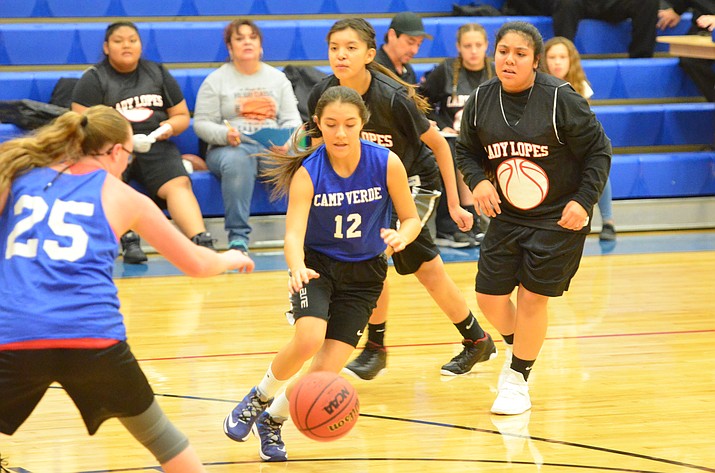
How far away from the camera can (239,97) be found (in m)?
8.07

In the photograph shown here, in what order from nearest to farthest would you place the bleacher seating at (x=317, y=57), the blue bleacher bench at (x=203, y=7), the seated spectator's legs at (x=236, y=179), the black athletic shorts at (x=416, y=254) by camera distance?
the black athletic shorts at (x=416, y=254) → the seated spectator's legs at (x=236, y=179) → the bleacher seating at (x=317, y=57) → the blue bleacher bench at (x=203, y=7)

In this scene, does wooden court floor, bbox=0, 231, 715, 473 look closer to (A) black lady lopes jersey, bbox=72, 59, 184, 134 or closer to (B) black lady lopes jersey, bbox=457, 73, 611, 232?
(B) black lady lopes jersey, bbox=457, 73, 611, 232

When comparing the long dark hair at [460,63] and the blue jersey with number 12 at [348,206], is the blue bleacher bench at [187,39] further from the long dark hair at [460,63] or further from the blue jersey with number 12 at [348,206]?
the blue jersey with number 12 at [348,206]

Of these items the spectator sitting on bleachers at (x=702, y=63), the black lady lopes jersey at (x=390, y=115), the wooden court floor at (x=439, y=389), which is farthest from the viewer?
the spectator sitting on bleachers at (x=702, y=63)

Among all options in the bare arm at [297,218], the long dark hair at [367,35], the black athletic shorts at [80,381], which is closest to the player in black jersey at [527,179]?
the long dark hair at [367,35]

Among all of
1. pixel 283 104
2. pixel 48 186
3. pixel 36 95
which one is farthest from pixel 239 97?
pixel 48 186

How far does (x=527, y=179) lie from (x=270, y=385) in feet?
4.40

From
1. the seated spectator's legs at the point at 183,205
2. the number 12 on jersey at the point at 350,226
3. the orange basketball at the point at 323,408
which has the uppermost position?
the number 12 on jersey at the point at 350,226

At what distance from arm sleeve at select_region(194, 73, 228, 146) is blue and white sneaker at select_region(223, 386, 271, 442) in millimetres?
4174

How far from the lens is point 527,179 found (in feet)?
14.3

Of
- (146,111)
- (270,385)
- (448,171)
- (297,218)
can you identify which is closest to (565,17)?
(146,111)

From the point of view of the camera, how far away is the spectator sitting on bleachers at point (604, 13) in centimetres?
960

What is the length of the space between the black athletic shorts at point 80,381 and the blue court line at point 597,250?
14.1ft

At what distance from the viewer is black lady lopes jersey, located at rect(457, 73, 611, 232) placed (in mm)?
4234
